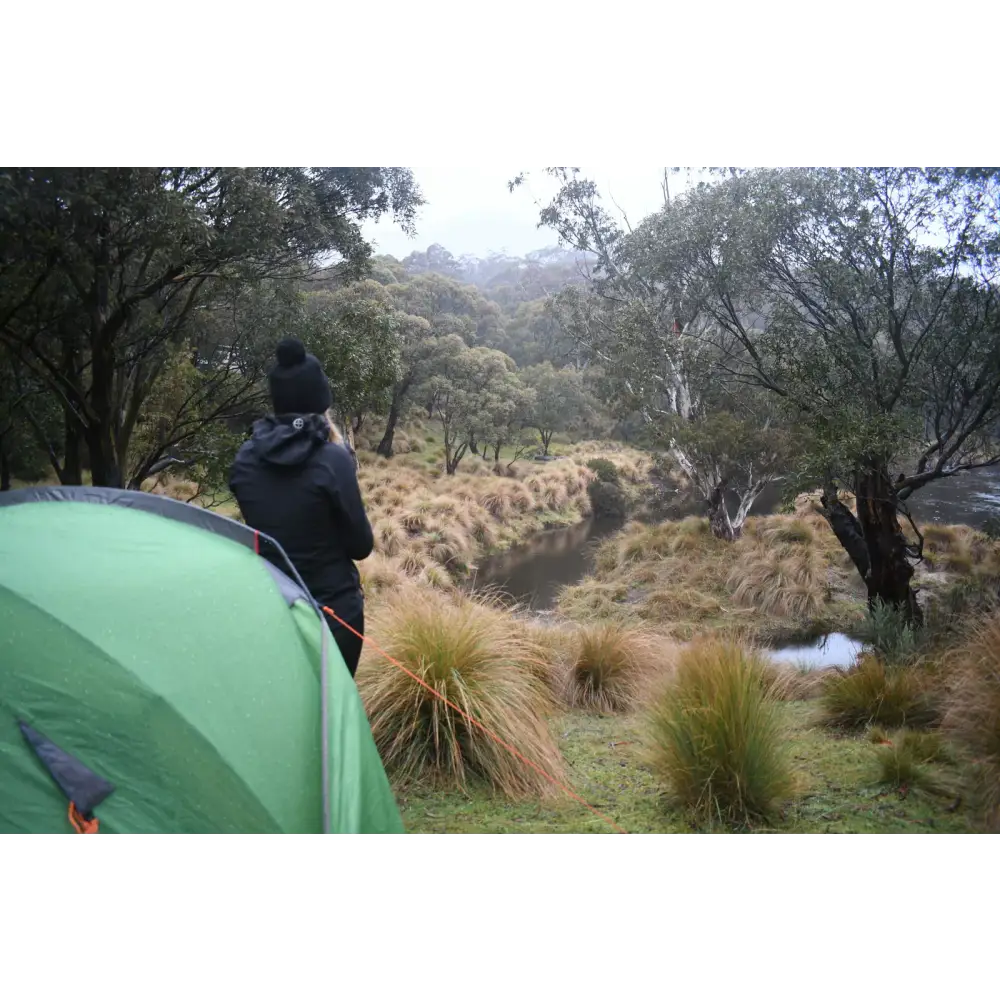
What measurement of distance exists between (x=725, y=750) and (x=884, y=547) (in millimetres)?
3962

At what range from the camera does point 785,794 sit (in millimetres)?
2617

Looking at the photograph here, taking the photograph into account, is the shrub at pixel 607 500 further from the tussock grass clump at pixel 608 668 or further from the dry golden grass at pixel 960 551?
the tussock grass clump at pixel 608 668

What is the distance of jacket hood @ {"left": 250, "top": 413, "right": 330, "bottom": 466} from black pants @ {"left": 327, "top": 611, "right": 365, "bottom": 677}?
0.58 m

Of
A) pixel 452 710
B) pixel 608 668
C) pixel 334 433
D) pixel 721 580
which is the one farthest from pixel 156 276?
pixel 721 580

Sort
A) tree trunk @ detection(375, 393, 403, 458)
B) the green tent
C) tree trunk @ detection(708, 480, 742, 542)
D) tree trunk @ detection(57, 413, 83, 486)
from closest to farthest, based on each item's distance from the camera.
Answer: the green tent, tree trunk @ detection(57, 413, 83, 486), tree trunk @ detection(375, 393, 403, 458), tree trunk @ detection(708, 480, 742, 542)

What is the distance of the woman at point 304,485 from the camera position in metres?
2.32

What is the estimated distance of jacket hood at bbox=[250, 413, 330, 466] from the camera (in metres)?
2.29

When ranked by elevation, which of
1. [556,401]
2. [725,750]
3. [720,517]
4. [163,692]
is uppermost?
[556,401]

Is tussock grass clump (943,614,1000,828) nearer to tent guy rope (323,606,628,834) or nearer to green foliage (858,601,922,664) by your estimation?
tent guy rope (323,606,628,834)

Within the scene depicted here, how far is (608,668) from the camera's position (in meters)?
4.53

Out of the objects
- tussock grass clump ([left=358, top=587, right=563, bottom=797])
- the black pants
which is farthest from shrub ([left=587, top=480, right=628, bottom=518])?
the black pants

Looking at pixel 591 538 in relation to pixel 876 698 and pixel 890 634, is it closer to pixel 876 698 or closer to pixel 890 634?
pixel 890 634


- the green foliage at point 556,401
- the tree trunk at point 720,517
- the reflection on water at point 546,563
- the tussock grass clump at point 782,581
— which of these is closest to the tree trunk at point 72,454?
the reflection on water at point 546,563

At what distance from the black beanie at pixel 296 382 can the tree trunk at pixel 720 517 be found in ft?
24.1
